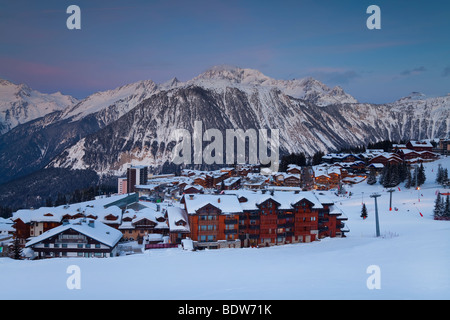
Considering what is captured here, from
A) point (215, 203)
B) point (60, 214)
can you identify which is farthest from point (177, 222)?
point (60, 214)

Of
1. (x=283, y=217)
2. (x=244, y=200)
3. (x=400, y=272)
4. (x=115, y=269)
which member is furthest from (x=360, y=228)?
(x=115, y=269)

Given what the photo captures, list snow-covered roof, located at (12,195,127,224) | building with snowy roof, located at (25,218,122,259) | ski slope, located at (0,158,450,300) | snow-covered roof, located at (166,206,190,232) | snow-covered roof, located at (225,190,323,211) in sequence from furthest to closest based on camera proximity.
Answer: snow-covered roof, located at (12,195,127,224), snow-covered roof, located at (225,190,323,211), snow-covered roof, located at (166,206,190,232), building with snowy roof, located at (25,218,122,259), ski slope, located at (0,158,450,300)

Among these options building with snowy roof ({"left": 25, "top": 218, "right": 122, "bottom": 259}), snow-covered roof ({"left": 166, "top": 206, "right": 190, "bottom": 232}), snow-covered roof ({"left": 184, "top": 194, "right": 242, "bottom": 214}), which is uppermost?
snow-covered roof ({"left": 184, "top": 194, "right": 242, "bottom": 214})

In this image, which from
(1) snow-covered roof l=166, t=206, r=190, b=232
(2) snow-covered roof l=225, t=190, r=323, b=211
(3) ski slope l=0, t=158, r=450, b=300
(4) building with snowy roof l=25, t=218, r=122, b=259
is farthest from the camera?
(2) snow-covered roof l=225, t=190, r=323, b=211

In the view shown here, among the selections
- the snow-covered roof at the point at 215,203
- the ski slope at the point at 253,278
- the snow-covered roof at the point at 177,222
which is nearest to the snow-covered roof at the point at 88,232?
the snow-covered roof at the point at 177,222

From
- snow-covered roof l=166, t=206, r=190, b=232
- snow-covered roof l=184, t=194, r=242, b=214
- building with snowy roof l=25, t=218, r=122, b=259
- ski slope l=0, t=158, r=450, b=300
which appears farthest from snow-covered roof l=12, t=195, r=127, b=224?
ski slope l=0, t=158, r=450, b=300

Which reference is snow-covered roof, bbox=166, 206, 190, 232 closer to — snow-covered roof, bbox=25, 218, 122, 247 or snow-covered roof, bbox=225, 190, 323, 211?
snow-covered roof, bbox=25, 218, 122, 247

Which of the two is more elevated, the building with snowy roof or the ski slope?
the ski slope
